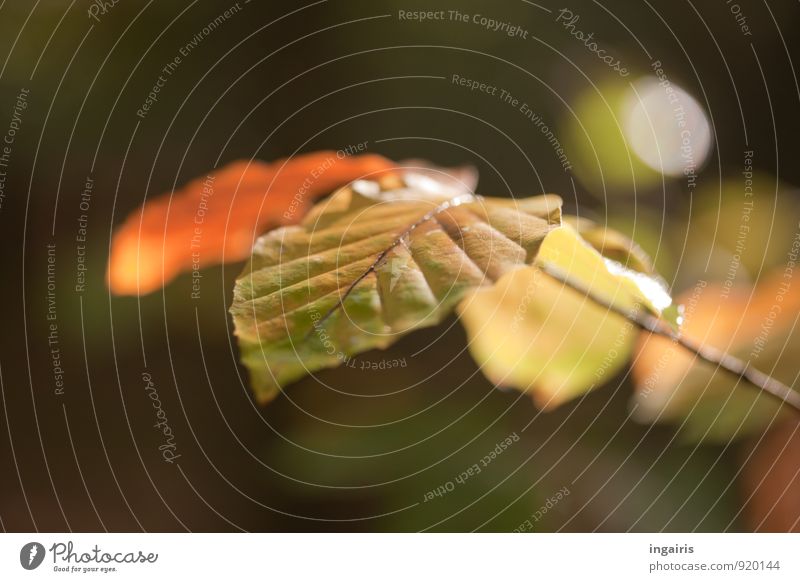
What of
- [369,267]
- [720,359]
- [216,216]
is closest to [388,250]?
[369,267]

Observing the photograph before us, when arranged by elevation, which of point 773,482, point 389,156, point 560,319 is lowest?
point 773,482

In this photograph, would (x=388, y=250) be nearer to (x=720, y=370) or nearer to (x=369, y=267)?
(x=369, y=267)

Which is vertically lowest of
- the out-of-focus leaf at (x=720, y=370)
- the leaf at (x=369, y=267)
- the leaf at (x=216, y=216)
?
the out-of-focus leaf at (x=720, y=370)

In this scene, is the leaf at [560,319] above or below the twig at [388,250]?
below

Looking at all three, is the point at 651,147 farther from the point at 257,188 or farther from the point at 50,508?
the point at 50,508
